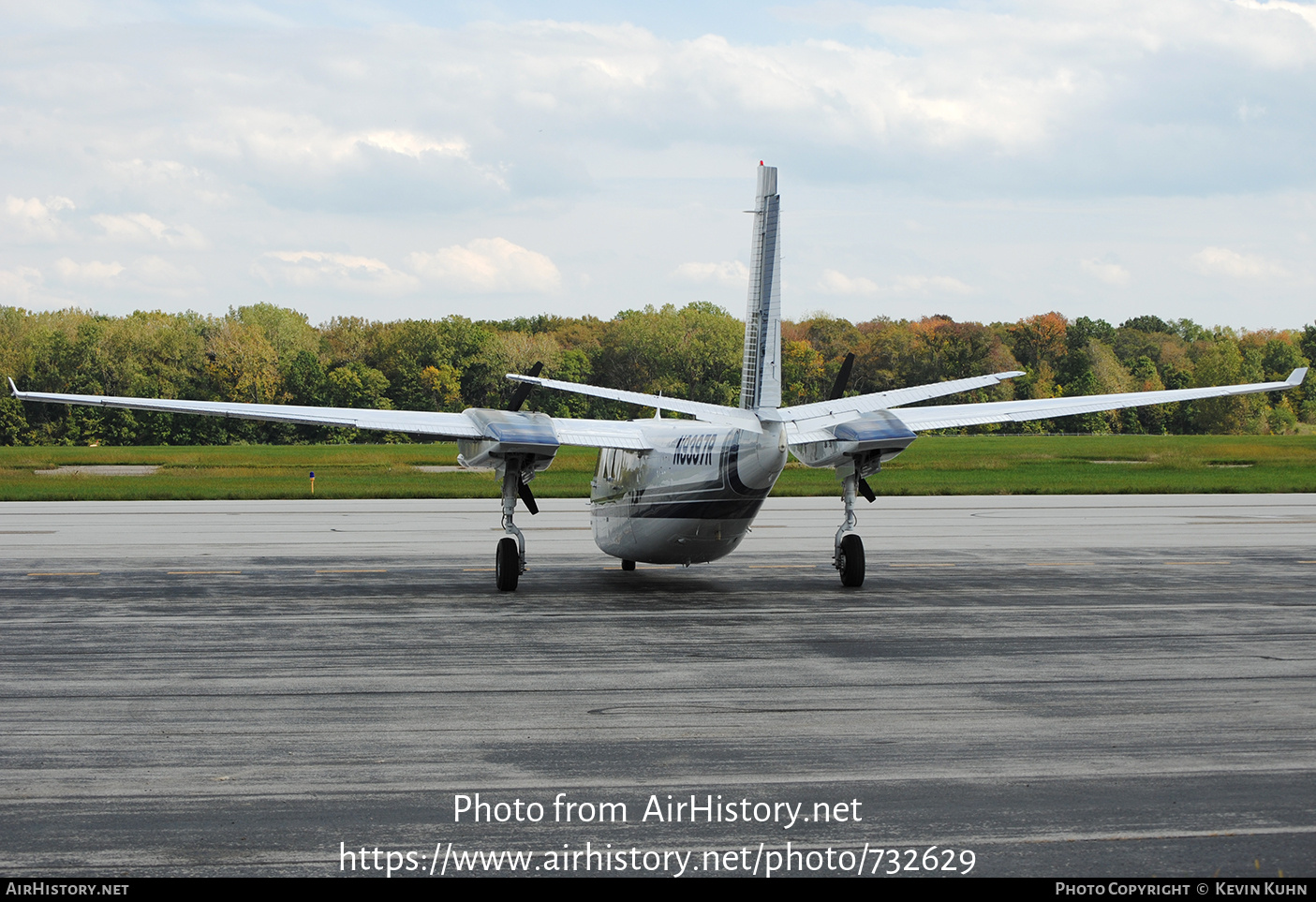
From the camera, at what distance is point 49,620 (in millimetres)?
16922

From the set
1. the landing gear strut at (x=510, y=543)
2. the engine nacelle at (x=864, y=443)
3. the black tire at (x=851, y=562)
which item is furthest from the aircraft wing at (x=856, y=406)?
the landing gear strut at (x=510, y=543)

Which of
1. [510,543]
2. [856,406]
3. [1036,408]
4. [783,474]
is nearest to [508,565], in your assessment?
[510,543]

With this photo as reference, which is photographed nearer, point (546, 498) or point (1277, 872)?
point (1277, 872)

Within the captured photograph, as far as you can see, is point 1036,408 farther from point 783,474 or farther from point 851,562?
point 783,474

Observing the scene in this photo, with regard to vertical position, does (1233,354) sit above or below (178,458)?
above

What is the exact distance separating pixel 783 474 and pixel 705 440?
5131cm

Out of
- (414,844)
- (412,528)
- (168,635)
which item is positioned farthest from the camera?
(412,528)

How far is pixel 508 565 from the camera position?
19969 mm

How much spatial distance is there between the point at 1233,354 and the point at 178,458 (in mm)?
102129

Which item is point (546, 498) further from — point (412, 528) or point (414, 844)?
point (414, 844)

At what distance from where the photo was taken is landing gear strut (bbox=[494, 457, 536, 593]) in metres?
20.0

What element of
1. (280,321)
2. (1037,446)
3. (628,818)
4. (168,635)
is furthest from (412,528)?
(280,321)

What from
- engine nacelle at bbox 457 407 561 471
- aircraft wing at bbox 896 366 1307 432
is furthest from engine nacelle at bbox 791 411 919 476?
engine nacelle at bbox 457 407 561 471

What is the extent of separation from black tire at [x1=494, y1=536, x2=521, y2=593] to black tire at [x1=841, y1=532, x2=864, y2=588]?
581 cm
